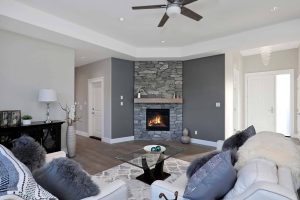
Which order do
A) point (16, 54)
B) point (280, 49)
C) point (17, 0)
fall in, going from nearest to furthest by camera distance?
point (17, 0), point (16, 54), point (280, 49)

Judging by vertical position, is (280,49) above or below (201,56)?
above

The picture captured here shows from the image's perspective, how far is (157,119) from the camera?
6066 millimetres

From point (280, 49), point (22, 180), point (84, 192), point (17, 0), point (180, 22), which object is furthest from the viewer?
point (280, 49)

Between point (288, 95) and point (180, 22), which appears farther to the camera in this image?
point (288, 95)

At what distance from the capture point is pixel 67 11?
10.8 ft

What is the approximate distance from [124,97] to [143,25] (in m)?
2.48

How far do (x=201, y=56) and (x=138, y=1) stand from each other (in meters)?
2.96

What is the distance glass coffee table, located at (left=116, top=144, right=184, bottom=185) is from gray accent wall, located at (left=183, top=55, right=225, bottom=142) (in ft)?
8.28

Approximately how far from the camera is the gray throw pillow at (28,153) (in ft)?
5.64

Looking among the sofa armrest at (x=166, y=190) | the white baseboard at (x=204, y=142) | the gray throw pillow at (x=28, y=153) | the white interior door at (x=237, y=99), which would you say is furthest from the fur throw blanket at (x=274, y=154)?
the white interior door at (x=237, y=99)

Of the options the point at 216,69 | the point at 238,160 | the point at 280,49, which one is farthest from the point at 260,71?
the point at 238,160

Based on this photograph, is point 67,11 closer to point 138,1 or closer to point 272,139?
point 138,1

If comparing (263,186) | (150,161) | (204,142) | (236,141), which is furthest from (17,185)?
(204,142)

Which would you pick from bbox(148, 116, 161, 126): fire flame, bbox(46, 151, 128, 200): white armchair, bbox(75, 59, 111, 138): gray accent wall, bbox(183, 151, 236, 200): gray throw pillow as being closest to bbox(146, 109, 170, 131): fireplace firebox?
bbox(148, 116, 161, 126): fire flame
